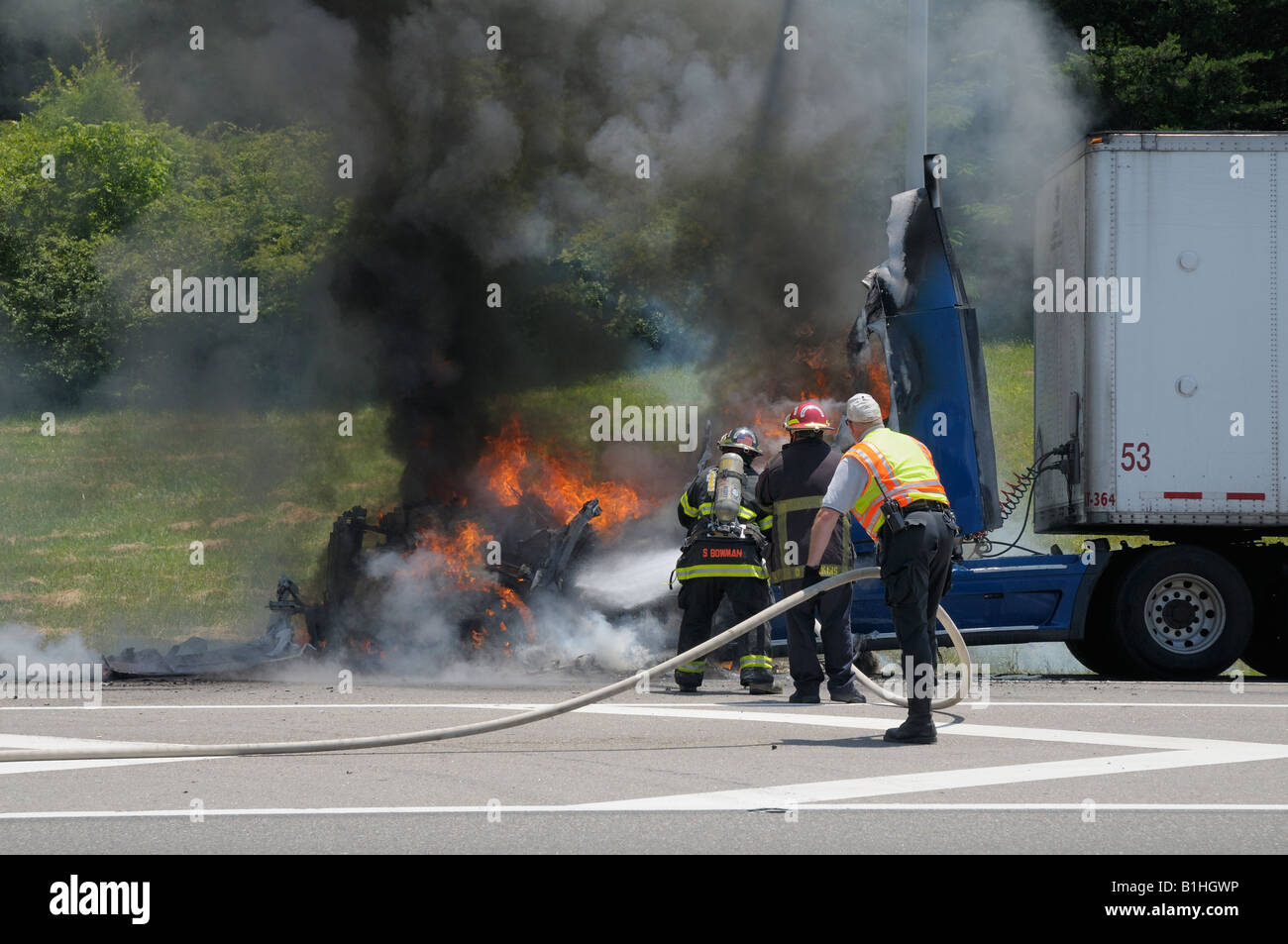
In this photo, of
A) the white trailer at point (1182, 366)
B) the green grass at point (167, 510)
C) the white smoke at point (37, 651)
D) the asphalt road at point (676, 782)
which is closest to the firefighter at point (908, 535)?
the asphalt road at point (676, 782)

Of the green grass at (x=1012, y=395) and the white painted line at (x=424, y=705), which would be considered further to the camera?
the green grass at (x=1012, y=395)

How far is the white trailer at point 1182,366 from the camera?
11.5m

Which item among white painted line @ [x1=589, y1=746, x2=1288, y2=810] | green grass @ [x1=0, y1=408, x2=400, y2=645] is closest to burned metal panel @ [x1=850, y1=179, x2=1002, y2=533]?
white painted line @ [x1=589, y1=746, x2=1288, y2=810]

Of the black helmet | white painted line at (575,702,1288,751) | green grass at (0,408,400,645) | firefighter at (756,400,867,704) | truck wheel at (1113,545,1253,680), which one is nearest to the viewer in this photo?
white painted line at (575,702,1288,751)

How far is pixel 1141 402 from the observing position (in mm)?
11492

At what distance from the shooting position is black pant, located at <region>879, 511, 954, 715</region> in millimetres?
7750

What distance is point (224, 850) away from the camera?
17.3 feet

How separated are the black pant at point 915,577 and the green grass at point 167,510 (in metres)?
6.65

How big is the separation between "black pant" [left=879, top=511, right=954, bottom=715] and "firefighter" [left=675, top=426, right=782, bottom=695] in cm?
260

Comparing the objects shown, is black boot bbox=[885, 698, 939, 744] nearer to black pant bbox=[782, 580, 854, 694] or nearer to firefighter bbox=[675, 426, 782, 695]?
black pant bbox=[782, 580, 854, 694]

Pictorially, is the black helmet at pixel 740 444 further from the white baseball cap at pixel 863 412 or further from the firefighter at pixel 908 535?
the firefighter at pixel 908 535

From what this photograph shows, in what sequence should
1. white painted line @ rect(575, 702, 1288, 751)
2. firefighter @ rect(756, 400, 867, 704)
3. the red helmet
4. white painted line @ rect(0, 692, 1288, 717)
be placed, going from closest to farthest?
1. white painted line @ rect(575, 702, 1288, 751)
2. white painted line @ rect(0, 692, 1288, 717)
3. firefighter @ rect(756, 400, 867, 704)
4. the red helmet

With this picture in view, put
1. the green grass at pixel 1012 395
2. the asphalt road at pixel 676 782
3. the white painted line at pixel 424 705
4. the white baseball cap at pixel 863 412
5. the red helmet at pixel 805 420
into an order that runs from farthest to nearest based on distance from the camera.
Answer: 1. the green grass at pixel 1012 395
2. the red helmet at pixel 805 420
3. the white painted line at pixel 424 705
4. the white baseball cap at pixel 863 412
5. the asphalt road at pixel 676 782

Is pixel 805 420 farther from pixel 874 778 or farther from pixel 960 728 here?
pixel 874 778
